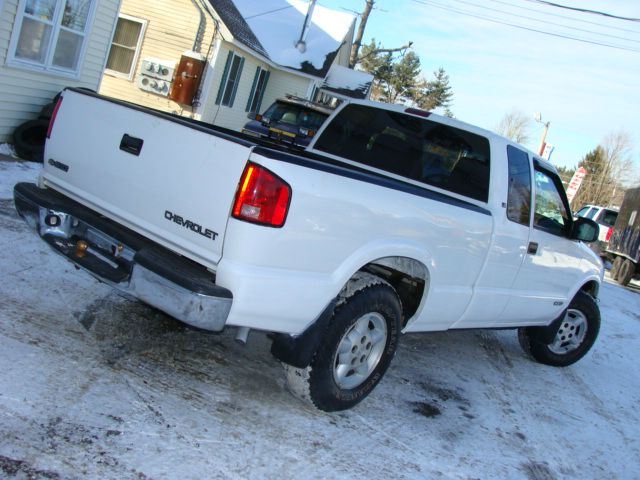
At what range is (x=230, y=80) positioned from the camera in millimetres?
19750

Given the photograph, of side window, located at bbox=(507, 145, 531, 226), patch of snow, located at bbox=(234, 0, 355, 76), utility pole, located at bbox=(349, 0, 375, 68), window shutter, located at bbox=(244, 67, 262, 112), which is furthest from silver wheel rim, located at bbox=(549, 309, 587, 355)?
utility pole, located at bbox=(349, 0, 375, 68)

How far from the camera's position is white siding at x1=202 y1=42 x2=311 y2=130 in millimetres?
18188

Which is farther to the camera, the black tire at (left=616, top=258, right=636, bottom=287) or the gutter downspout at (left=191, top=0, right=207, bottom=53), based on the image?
the gutter downspout at (left=191, top=0, right=207, bottom=53)

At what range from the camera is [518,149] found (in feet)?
16.3

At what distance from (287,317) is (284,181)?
74 centimetres

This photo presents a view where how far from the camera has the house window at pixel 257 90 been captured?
22.5m

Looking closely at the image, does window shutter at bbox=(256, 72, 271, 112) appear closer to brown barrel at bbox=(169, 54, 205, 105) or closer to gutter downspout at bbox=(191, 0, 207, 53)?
gutter downspout at bbox=(191, 0, 207, 53)

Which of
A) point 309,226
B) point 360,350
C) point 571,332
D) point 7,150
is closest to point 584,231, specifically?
point 571,332

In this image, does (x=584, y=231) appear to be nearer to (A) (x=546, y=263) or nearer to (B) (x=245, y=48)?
(A) (x=546, y=263)

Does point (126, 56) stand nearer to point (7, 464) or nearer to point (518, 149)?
point (518, 149)

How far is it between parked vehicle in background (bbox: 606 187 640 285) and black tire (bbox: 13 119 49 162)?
1354cm

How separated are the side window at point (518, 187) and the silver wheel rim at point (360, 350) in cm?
148

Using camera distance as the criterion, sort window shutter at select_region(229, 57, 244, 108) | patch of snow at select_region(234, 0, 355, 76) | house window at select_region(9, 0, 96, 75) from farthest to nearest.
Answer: patch of snow at select_region(234, 0, 355, 76), window shutter at select_region(229, 57, 244, 108), house window at select_region(9, 0, 96, 75)

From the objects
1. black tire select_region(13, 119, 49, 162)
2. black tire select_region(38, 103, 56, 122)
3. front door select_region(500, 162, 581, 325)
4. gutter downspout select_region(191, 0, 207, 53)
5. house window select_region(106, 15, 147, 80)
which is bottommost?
black tire select_region(13, 119, 49, 162)
